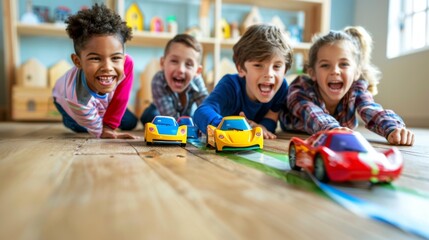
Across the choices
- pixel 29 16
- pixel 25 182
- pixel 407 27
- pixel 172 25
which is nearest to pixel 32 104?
pixel 29 16

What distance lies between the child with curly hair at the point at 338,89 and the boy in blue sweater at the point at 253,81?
16 cm

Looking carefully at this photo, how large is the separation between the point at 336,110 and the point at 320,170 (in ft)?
3.83

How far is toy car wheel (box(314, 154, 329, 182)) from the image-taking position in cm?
67

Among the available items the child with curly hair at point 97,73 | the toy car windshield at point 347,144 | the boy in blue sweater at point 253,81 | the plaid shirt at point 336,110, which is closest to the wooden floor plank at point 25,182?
the child with curly hair at point 97,73

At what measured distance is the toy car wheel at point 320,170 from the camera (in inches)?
26.3

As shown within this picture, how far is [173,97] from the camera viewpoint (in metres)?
2.18

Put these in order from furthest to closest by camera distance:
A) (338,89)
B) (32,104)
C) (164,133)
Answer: (32,104) < (338,89) < (164,133)

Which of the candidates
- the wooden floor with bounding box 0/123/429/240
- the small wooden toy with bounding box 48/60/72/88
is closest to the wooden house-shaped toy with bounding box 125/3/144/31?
the small wooden toy with bounding box 48/60/72/88

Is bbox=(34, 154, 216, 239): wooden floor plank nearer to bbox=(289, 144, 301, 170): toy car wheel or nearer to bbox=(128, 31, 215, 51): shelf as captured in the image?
bbox=(289, 144, 301, 170): toy car wheel

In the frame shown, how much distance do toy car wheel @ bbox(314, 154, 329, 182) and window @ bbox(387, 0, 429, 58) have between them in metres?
2.56

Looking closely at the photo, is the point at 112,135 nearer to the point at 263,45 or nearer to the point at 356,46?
the point at 263,45

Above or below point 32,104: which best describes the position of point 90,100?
above

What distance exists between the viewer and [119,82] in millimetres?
1564

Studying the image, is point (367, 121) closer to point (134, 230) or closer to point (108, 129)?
point (108, 129)
